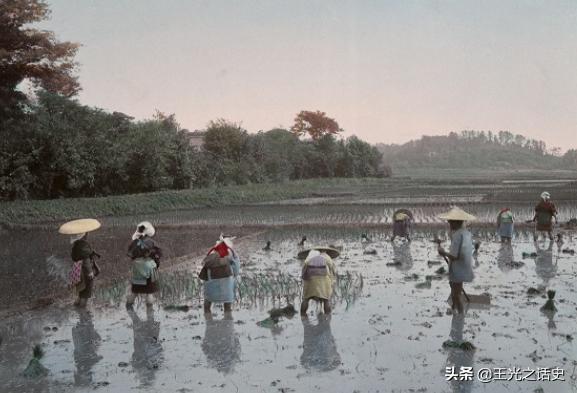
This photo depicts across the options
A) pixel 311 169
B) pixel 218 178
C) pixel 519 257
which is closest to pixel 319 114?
pixel 311 169

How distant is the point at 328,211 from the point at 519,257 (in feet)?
40.7

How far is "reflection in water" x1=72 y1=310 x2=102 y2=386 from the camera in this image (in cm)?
556

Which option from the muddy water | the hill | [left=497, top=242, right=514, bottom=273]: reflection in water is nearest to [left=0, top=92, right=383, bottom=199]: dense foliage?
the muddy water

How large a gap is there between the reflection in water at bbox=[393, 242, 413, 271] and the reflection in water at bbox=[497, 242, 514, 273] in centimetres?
170

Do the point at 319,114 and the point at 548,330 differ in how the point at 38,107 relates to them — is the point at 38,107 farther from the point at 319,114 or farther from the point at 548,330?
the point at 319,114

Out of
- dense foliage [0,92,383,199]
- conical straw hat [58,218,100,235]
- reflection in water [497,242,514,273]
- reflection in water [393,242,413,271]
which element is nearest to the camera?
conical straw hat [58,218,100,235]

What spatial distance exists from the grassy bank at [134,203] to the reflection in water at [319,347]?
17.2 metres

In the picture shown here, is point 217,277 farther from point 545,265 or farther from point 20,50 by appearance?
point 20,50

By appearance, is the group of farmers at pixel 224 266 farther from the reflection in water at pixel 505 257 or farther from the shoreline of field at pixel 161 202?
the shoreline of field at pixel 161 202

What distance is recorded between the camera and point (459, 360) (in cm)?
568

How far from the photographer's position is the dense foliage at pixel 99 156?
80.6ft

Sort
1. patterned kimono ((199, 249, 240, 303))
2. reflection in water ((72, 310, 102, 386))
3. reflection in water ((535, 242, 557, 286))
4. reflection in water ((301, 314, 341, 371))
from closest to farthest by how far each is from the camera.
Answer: reflection in water ((72, 310, 102, 386)), reflection in water ((301, 314, 341, 371)), patterned kimono ((199, 249, 240, 303)), reflection in water ((535, 242, 557, 286))

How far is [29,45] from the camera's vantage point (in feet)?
79.4

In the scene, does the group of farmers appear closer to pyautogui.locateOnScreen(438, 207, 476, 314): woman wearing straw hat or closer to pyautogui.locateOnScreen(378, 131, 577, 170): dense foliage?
pyautogui.locateOnScreen(438, 207, 476, 314): woman wearing straw hat
